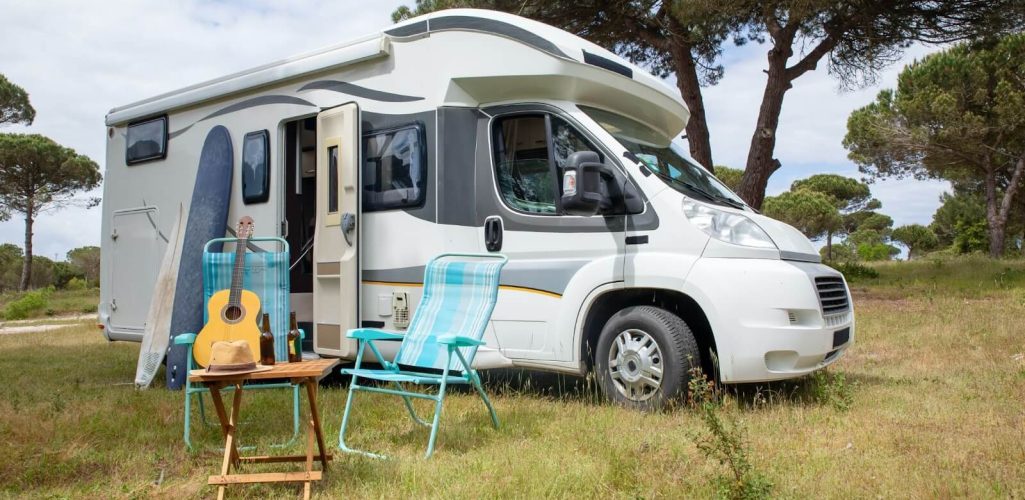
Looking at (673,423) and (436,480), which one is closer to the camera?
(436,480)

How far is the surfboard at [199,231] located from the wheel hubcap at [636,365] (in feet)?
11.3

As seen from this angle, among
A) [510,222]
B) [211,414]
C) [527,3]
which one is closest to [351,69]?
[510,222]

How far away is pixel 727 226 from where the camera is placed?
4820mm

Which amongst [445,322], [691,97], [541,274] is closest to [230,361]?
[445,322]

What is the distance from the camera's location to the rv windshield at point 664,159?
5.23m

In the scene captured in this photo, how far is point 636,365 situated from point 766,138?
340 inches

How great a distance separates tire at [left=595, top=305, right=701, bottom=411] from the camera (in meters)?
4.66

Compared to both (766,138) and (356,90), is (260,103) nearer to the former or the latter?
(356,90)

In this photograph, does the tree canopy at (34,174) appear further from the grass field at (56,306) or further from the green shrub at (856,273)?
the green shrub at (856,273)

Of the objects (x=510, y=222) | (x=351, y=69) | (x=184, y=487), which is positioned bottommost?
(x=184, y=487)

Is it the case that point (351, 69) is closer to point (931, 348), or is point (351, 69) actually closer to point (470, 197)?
point (470, 197)

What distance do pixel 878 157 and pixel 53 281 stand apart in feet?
115

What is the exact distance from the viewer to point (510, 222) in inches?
212

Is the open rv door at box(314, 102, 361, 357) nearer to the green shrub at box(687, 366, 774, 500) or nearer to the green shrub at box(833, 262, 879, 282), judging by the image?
the green shrub at box(687, 366, 774, 500)
